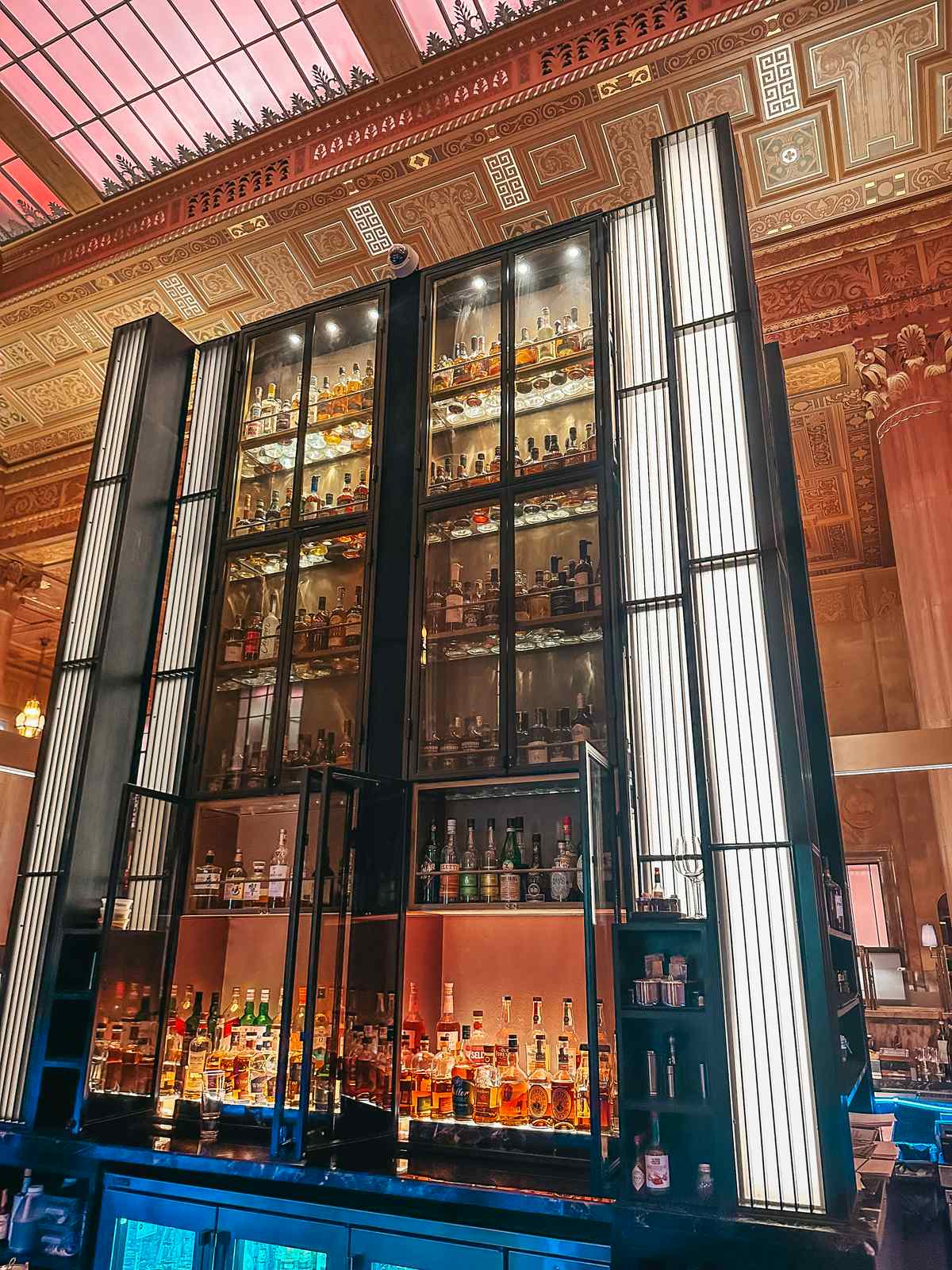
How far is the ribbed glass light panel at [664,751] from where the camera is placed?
295 cm

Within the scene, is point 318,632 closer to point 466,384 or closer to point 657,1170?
point 466,384

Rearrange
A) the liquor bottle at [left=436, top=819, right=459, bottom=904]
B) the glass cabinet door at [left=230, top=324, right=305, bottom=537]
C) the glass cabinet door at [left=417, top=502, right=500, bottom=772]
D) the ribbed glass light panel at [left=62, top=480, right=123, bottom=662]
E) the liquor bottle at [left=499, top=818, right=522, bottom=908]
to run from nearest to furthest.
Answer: the liquor bottle at [left=499, top=818, right=522, bottom=908] → the liquor bottle at [left=436, top=819, right=459, bottom=904] → the glass cabinet door at [left=417, top=502, right=500, bottom=772] → the ribbed glass light panel at [left=62, top=480, right=123, bottom=662] → the glass cabinet door at [left=230, top=324, right=305, bottom=537]

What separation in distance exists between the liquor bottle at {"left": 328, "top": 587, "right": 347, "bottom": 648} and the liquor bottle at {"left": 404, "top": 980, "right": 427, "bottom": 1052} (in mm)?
1522

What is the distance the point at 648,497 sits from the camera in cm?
345

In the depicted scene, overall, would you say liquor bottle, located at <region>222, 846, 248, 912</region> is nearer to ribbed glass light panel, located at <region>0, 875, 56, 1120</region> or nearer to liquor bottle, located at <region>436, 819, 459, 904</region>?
ribbed glass light panel, located at <region>0, 875, 56, 1120</region>

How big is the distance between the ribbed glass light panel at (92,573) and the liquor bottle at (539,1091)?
272 centimetres

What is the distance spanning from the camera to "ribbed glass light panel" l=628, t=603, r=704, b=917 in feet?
9.67

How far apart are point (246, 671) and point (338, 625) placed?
0.51m

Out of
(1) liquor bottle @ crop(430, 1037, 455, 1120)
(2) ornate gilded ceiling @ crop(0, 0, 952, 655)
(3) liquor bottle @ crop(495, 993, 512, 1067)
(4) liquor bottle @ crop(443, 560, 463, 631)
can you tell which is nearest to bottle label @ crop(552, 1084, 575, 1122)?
(3) liquor bottle @ crop(495, 993, 512, 1067)

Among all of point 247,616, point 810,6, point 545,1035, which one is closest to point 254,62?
point 810,6

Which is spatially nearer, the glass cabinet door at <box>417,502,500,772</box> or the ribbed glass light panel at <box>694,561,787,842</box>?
the ribbed glass light panel at <box>694,561,787,842</box>

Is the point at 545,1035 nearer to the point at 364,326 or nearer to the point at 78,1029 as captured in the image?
the point at 78,1029

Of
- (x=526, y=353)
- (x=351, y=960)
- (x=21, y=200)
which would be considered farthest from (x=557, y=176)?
(x=351, y=960)

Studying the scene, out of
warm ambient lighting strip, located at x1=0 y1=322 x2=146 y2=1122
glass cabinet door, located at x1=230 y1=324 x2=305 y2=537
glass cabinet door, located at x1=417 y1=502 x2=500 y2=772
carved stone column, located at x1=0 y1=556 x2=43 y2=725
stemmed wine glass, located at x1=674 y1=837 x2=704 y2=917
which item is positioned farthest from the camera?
carved stone column, located at x1=0 y1=556 x2=43 y2=725
